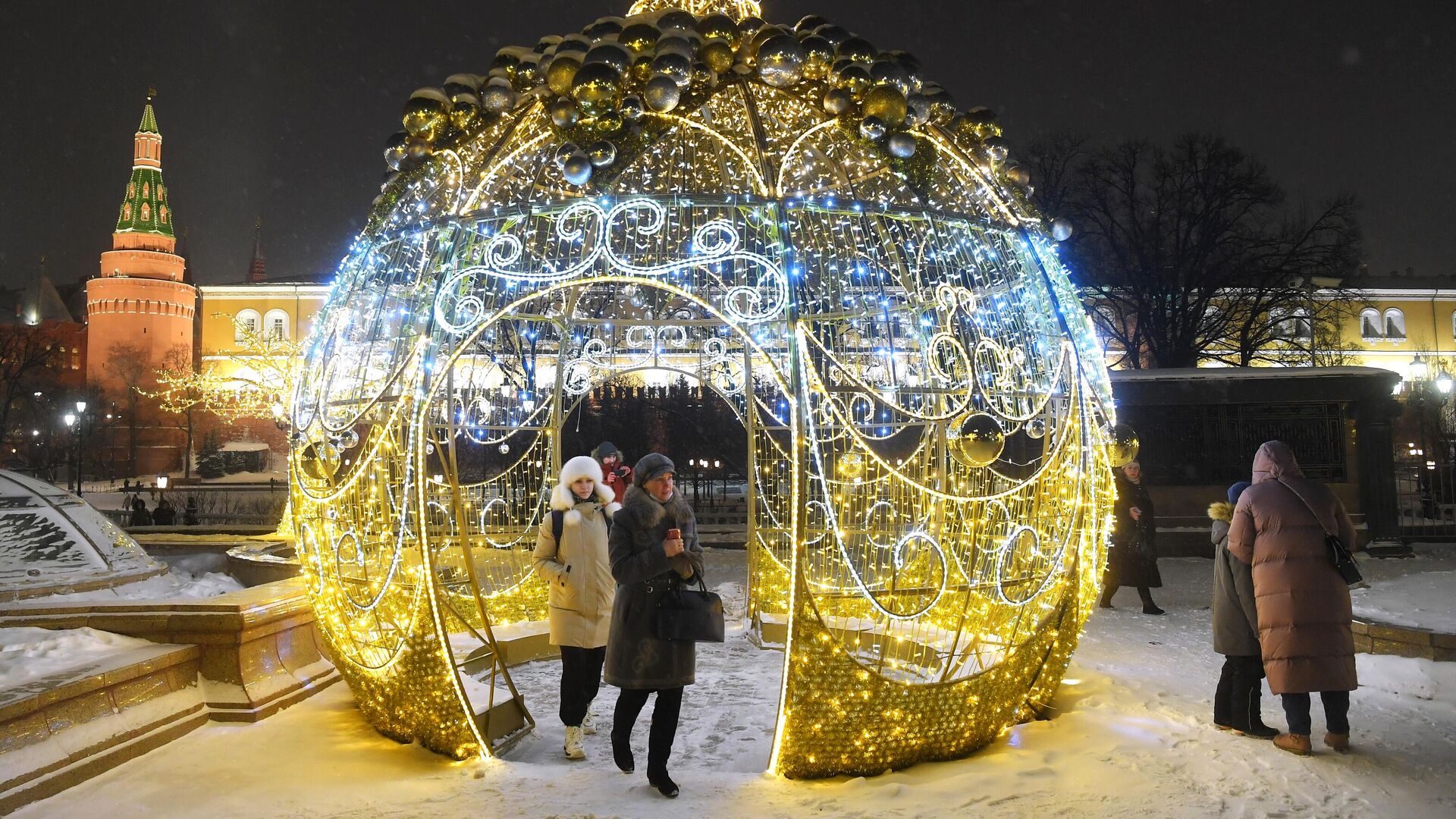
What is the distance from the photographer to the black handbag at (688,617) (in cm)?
394

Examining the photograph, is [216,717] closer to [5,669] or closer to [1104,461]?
[5,669]

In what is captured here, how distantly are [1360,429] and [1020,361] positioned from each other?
11521 millimetres

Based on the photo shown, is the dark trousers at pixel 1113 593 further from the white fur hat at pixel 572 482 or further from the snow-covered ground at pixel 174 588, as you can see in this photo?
the snow-covered ground at pixel 174 588

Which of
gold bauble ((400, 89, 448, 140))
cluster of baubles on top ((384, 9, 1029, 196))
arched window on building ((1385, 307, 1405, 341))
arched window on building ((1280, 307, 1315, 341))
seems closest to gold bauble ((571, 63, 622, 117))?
cluster of baubles on top ((384, 9, 1029, 196))

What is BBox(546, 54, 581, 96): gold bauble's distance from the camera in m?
4.27

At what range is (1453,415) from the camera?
3581 centimetres

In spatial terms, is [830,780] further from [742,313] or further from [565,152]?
[565,152]

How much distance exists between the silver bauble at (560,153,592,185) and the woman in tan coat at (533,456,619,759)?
1.38m

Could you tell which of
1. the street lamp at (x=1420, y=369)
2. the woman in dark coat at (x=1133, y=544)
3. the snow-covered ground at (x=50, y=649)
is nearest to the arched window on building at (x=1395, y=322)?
the street lamp at (x=1420, y=369)

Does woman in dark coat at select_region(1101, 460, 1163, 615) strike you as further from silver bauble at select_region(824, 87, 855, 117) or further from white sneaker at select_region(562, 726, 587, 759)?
white sneaker at select_region(562, 726, 587, 759)

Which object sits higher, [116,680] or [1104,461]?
[1104,461]

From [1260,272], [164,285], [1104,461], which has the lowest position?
[1104,461]

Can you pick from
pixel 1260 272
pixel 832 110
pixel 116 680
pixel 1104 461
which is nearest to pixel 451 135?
pixel 832 110

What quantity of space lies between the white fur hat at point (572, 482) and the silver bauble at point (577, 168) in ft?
4.56
